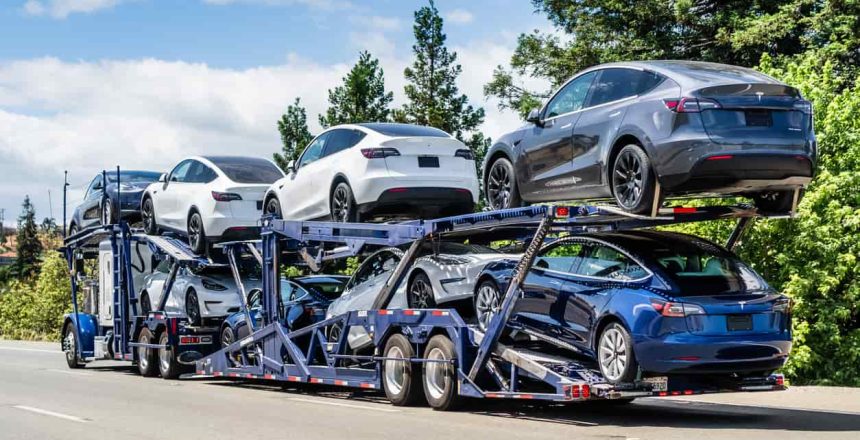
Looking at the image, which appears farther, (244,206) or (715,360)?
(244,206)

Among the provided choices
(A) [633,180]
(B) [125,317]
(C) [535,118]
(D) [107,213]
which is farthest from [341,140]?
(D) [107,213]

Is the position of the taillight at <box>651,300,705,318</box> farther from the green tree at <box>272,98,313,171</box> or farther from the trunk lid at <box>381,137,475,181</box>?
the green tree at <box>272,98,313,171</box>

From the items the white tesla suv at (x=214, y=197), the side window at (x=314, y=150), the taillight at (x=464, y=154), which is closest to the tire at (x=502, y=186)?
the taillight at (x=464, y=154)

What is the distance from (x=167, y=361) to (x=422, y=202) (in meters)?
7.04

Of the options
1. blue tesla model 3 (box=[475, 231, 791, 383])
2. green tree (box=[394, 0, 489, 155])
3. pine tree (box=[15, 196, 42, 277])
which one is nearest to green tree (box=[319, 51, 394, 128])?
green tree (box=[394, 0, 489, 155])

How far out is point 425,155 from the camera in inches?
549

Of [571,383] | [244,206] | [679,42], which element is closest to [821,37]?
[679,42]

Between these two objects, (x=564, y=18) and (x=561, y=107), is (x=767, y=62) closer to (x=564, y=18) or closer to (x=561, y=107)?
(x=561, y=107)

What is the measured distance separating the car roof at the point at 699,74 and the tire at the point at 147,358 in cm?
1154

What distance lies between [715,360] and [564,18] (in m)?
25.9

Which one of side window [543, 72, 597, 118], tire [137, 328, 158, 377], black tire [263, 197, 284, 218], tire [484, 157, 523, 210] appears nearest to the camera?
side window [543, 72, 597, 118]

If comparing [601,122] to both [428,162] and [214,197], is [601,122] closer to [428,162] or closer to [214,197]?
[428,162]

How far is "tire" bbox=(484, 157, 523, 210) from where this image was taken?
12.3m

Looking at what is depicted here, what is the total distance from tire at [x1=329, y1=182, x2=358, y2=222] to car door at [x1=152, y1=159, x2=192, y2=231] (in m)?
4.86
